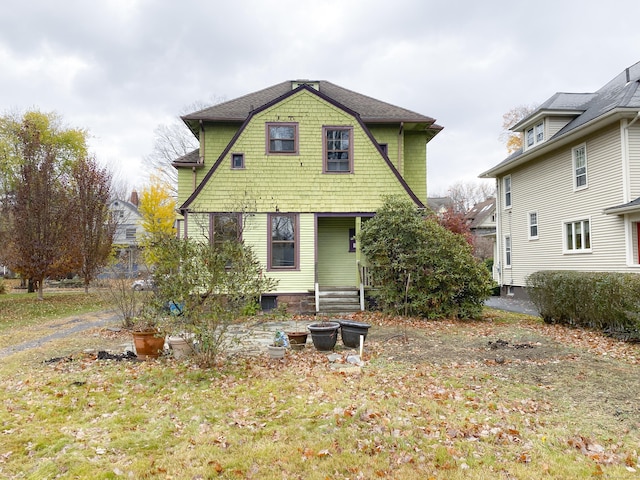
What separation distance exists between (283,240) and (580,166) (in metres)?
12.2

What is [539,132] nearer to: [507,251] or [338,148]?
[507,251]

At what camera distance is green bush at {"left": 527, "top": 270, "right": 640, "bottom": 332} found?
8922 millimetres

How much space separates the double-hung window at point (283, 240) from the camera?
1400 centimetres

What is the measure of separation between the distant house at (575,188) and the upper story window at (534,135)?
45 millimetres

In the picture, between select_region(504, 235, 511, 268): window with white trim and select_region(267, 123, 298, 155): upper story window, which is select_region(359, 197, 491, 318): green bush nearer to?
select_region(267, 123, 298, 155): upper story window

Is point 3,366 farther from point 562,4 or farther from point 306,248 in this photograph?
point 562,4

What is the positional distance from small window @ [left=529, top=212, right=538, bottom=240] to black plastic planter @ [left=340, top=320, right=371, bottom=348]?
14.4m

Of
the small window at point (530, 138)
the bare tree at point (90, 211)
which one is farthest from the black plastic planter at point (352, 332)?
the bare tree at point (90, 211)

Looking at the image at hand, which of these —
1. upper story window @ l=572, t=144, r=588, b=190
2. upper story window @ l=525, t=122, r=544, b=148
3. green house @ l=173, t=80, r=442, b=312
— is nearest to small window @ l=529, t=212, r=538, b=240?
upper story window @ l=572, t=144, r=588, b=190

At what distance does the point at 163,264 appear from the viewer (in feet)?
21.1

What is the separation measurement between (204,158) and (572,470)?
14.6 meters

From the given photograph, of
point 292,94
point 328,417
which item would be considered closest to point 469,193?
point 292,94

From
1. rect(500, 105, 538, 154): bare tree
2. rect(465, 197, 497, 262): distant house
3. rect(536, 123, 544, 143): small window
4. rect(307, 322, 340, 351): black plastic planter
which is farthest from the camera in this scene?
rect(465, 197, 497, 262): distant house

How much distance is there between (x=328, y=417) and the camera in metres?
4.53
